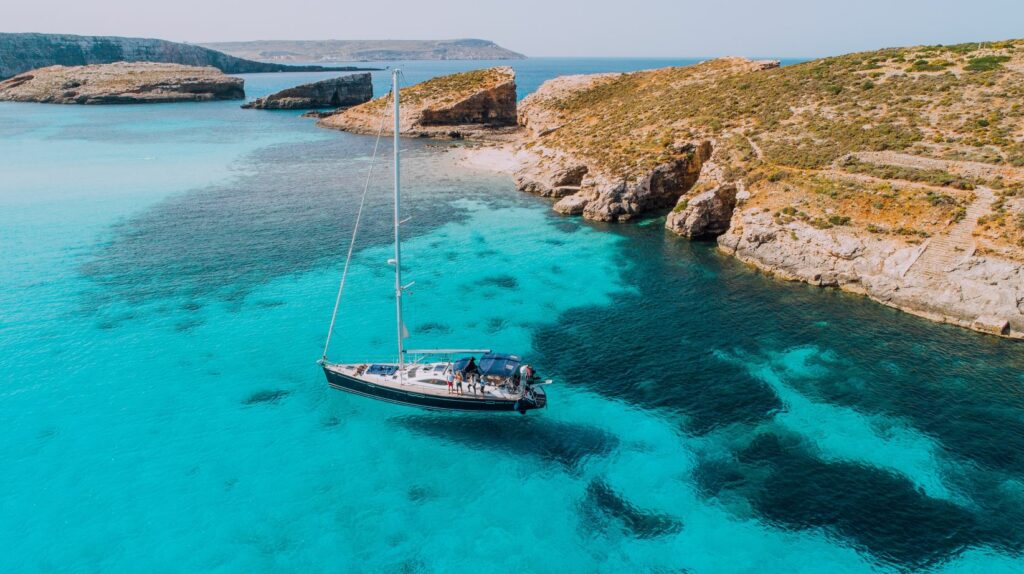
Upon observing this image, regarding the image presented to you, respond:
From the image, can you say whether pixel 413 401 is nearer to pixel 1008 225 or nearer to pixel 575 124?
pixel 1008 225

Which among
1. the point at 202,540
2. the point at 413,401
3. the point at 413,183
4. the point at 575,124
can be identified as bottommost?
the point at 202,540

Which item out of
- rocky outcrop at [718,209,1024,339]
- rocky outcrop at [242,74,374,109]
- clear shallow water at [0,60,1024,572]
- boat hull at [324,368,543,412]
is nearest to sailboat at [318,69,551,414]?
boat hull at [324,368,543,412]

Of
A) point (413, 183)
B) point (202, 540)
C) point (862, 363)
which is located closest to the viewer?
point (202, 540)

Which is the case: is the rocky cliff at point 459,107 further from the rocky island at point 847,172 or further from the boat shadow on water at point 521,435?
the boat shadow on water at point 521,435

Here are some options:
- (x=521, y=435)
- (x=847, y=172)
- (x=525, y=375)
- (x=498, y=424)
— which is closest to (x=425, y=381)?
(x=498, y=424)

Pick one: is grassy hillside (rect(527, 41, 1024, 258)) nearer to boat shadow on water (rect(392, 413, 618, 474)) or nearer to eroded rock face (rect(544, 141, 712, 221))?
eroded rock face (rect(544, 141, 712, 221))

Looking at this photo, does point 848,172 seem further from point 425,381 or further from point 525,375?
point 425,381

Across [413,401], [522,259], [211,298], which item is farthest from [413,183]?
[413,401]

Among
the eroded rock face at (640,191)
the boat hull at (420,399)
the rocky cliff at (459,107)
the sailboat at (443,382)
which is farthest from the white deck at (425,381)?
the rocky cliff at (459,107)
